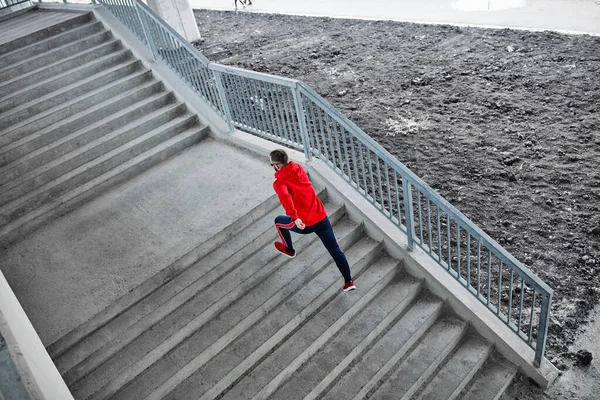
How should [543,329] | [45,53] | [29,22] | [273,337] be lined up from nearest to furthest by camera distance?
[543,329] → [273,337] → [45,53] → [29,22]

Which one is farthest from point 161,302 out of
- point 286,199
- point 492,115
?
point 492,115

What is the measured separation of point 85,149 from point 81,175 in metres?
0.45

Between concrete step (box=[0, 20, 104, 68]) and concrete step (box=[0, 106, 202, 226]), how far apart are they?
250 cm

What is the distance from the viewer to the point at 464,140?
28.3 feet

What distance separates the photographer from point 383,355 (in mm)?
5285

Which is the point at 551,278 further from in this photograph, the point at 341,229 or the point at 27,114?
the point at 27,114

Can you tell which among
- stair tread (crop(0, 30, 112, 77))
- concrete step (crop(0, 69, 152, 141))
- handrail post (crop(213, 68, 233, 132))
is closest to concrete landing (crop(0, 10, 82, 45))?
stair tread (crop(0, 30, 112, 77))

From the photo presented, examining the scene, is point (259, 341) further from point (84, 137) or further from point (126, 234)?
point (84, 137)

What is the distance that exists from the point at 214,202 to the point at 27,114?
3444 millimetres

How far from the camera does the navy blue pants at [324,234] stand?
5.17 meters

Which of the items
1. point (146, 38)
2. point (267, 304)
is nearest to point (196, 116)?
point (146, 38)

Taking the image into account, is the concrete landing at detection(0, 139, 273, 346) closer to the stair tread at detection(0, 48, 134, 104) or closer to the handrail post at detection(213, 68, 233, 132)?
the handrail post at detection(213, 68, 233, 132)

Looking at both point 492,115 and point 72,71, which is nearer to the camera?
point 72,71

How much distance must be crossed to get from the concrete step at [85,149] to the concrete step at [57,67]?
1.52 metres
